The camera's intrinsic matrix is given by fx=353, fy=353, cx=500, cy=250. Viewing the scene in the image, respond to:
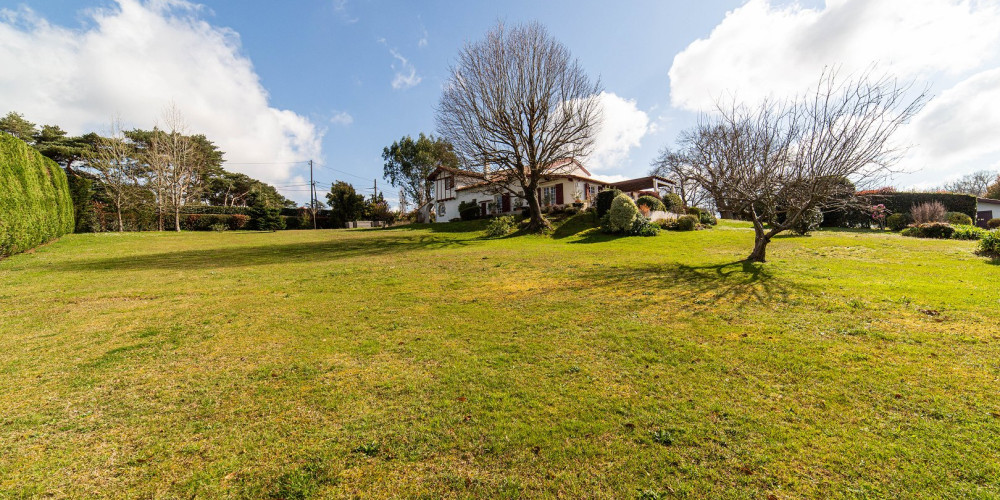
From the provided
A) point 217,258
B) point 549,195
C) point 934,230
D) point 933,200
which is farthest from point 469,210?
point 933,200

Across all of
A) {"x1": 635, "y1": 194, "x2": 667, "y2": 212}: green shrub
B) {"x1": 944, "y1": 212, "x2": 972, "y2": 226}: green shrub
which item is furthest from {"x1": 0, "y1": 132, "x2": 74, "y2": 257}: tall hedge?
{"x1": 944, "y1": 212, "x2": 972, "y2": 226}: green shrub

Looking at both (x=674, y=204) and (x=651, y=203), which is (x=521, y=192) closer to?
(x=651, y=203)

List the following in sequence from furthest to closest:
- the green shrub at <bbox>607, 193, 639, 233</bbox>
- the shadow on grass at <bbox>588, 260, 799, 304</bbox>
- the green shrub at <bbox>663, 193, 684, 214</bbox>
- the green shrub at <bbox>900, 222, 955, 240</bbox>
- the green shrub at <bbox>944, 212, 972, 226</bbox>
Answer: the green shrub at <bbox>663, 193, 684, 214</bbox>
the green shrub at <bbox>944, 212, 972, 226</bbox>
the green shrub at <bbox>607, 193, 639, 233</bbox>
the green shrub at <bbox>900, 222, 955, 240</bbox>
the shadow on grass at <bbox>588, 260, 799, 304</bbox>

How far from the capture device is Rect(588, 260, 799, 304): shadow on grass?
8086 millimetres

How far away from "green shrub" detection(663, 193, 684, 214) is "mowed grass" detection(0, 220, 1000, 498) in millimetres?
20346

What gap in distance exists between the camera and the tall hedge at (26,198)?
12.8m

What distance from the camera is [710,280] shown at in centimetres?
965

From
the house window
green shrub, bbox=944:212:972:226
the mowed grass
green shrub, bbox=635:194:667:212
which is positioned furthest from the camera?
the house window

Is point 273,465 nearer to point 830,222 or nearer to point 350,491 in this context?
point 350,491

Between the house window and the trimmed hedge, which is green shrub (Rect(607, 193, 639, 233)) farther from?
the trimmed hedge

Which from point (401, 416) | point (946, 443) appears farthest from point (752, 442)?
point (401, 416)

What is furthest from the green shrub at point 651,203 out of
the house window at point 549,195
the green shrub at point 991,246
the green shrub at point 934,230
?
the green shrub at point 991,246

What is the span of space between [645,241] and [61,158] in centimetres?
5239

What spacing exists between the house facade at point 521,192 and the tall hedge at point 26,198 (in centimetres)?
2115
